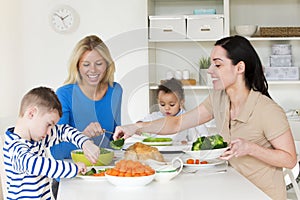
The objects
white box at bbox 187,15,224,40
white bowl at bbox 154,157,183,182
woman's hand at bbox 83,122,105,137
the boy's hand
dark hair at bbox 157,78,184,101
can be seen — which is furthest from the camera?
white box at bbox 187,15,224,40

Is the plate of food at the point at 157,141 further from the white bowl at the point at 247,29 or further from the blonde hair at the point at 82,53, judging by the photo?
the white bowl at the point at 247,29

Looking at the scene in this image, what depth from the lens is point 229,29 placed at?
358 centimetres

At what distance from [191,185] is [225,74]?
530 mm

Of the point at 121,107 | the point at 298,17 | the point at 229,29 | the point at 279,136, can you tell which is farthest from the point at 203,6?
the point at 279,136

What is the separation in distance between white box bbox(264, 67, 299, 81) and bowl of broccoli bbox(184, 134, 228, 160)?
6.16 ft

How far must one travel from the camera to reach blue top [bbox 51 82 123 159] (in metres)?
2.24

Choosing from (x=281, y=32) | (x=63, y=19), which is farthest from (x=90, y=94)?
(x=281, y=32)

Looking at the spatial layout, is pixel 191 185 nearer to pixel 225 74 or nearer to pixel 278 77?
pixel 225 74

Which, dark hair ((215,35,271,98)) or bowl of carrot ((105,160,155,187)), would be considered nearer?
bowl of carrot ((105,160,155,187))

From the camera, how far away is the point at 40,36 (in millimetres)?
3730

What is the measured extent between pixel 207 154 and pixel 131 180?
33 centimetres

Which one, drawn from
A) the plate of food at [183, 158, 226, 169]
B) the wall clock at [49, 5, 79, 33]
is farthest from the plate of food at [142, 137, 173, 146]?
the wall clock at [49, 5, 79, 33]

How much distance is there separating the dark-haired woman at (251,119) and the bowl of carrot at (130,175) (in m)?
0.35

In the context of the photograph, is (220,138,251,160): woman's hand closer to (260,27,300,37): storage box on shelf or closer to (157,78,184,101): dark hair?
(157,78,184,101): dark hair
